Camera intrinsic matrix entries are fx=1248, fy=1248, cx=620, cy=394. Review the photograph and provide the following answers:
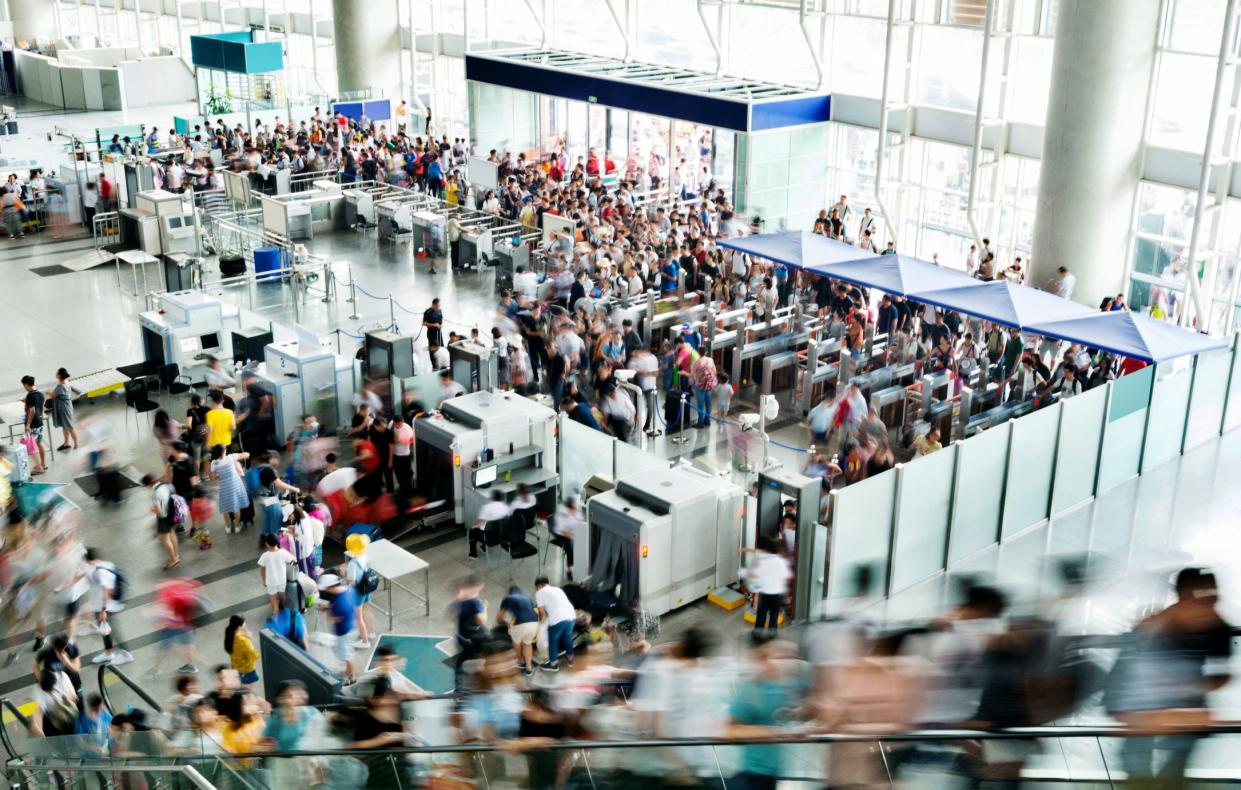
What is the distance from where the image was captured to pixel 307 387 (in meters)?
17.1

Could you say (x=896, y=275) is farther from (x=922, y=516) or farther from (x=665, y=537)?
(x=665, y=537)

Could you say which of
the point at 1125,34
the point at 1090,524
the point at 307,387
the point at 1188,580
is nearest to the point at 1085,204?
the point at 1125,34

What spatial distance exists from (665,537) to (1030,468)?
4.63m

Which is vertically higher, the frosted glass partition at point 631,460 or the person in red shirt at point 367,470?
the frosted glass partition at point 631,460

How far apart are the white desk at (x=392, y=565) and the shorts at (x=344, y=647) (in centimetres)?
102

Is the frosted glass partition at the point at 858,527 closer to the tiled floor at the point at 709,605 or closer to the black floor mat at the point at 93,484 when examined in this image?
the tiled floor at the point at 709,605

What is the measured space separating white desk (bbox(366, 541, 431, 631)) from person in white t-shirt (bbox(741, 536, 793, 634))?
349 centimetres

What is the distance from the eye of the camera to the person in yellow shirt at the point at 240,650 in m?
11.6

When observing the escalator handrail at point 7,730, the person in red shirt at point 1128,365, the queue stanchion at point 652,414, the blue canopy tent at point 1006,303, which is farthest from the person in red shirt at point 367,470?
the person in red shirt at point 1128,365

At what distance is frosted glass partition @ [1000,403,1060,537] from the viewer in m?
14.1

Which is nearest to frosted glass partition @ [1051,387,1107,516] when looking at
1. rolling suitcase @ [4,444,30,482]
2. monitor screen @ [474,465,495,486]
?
monitor screen @ [474,465,495,486]

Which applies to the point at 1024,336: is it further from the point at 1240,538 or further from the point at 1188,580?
the point at 1188,580

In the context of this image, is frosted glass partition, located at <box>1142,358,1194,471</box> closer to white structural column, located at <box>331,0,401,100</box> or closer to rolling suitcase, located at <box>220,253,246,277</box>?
rolling suitcase, located at <box>220,253,246,277</box>

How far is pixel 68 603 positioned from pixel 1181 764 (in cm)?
1061
